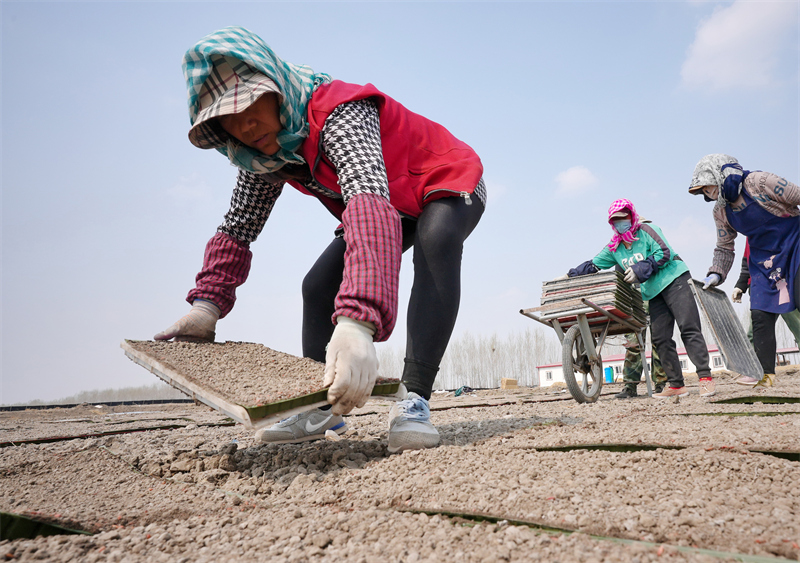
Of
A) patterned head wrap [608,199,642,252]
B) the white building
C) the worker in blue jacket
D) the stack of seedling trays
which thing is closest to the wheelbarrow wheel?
the stack of seedling trays

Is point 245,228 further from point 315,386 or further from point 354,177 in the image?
point 315,386

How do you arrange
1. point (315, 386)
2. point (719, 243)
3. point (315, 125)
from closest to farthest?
point (315, 386) → point (315, 125) → point (719, 243)

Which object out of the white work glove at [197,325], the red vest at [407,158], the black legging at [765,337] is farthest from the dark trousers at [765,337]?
the white work glove at [197,325]

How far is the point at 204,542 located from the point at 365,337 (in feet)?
2.01

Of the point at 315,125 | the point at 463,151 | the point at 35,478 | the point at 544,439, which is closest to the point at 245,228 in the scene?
the point at 315,125

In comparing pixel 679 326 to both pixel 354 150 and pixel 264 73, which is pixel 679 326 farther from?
pixel 264 73

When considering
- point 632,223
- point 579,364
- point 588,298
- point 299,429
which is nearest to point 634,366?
point 579,364

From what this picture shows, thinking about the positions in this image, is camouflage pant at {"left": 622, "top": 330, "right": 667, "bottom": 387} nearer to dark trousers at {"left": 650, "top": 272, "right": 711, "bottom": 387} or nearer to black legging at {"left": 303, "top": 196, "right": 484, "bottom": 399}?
dark trousers at {"left": 650, "top": 272, "right": 711, "bottom": 387}

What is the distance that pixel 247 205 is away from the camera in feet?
6.57

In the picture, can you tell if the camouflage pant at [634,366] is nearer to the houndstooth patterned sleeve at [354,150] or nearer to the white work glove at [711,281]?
the white work glove at [711,281]

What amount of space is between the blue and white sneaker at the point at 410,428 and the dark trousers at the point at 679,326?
10.2 ft

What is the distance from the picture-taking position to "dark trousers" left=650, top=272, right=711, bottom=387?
392cm

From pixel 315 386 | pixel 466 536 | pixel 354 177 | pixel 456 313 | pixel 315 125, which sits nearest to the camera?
pixel 466 536

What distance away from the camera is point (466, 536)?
791 millimetres
